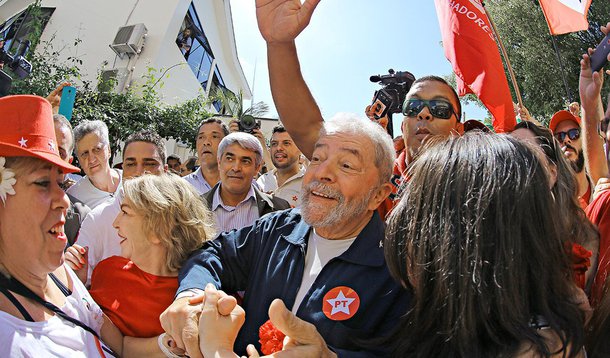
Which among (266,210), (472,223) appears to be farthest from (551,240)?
(266,210)

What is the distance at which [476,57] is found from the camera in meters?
3.96

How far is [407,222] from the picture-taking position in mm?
1401

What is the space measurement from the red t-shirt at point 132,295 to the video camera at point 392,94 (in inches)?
78.2

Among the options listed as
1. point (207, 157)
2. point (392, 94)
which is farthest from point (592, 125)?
point (207, 157)

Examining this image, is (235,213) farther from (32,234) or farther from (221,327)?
(221,327)

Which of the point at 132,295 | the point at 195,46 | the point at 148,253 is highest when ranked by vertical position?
the point at 195,46

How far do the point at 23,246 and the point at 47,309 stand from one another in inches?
10.0

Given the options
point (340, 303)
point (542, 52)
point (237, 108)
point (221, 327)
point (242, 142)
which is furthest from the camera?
point (237, 108)

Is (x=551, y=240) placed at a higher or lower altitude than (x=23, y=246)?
higher

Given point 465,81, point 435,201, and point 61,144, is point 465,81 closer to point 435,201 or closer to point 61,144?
point 435,201

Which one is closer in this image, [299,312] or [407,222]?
[407,222]

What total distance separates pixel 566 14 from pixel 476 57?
1504 millimetres

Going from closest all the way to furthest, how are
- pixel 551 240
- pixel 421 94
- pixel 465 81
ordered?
pixel 551 240 < pixel 421 94 < pixel 465 81

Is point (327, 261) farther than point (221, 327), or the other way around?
point (327, 261)
